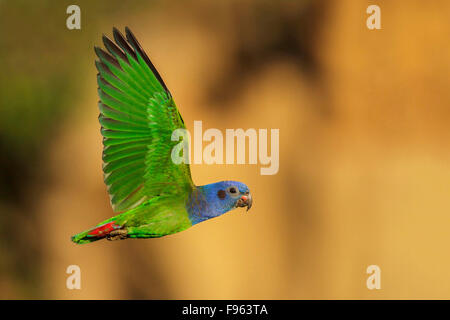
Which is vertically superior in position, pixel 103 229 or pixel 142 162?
pixel 142 162

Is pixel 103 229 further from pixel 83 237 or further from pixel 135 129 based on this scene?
pixel 135 129

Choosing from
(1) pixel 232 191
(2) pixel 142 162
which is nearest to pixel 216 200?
(1) pixel 232 191

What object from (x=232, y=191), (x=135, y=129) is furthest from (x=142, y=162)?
(x=232, y=191)

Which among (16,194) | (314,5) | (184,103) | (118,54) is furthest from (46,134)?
(314,5)

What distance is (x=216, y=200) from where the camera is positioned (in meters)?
0.80

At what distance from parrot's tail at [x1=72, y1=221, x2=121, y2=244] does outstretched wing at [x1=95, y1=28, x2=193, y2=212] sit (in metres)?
0.03

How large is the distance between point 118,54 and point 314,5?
40.1 inches

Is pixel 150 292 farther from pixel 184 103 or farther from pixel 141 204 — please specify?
pixel 141 204

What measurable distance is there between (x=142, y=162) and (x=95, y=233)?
0.14m

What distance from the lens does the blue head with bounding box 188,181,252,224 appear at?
80cm

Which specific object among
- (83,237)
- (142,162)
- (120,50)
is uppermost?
(120,50)

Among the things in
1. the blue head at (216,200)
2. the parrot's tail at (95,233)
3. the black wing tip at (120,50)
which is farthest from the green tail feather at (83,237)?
the black wing tip at (120,50)

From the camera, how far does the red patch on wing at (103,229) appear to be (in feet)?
2.58

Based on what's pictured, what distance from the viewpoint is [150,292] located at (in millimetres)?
1506
